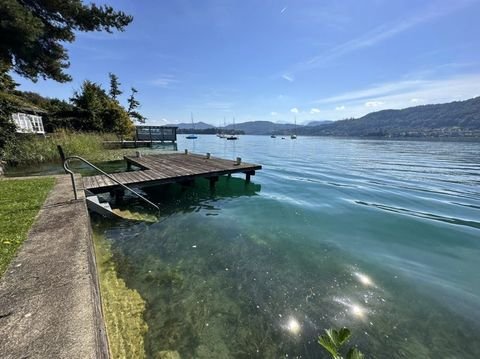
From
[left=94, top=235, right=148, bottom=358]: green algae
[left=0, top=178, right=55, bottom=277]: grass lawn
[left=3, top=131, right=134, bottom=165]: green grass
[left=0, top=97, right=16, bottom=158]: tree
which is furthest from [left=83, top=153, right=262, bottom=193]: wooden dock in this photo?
[left=3, top=131, right=134, bottom=165]: green grass

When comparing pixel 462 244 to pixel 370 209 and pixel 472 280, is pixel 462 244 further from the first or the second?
pixel 370 209

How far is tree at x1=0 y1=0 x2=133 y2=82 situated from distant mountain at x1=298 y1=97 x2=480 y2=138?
4594 inches

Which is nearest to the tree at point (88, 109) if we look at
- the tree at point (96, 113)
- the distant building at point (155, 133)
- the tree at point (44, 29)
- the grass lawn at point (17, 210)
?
the tree at point (96, 113)

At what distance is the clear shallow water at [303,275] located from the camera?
3502 mm

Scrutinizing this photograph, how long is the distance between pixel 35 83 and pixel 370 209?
2210 cm

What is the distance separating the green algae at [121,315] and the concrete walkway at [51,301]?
792 millimetres

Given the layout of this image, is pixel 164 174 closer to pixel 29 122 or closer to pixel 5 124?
pixel 5 124

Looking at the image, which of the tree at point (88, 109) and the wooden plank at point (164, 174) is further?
the tree at point (88, 109)

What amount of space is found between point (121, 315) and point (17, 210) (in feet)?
11.3

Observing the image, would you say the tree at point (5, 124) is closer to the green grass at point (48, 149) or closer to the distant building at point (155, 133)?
the green grass at point (48, 149)

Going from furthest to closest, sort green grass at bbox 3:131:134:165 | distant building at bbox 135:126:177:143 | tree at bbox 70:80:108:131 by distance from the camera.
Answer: distant building at bbox 135:126:177:143 → tree at bbox 70:80:108:131 → green grass at bbox 3:131:134:165

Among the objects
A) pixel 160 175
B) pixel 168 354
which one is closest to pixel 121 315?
pixel 168 354

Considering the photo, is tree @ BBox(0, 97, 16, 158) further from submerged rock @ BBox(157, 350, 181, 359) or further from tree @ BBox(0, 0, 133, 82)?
submerged rock @ BBox(157, 350, 181, 359)

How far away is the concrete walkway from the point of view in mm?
1846
